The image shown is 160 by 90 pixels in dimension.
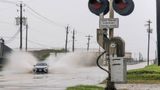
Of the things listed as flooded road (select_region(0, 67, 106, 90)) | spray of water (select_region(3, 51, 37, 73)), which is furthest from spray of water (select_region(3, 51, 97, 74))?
flooded road (select_region(0, 67, 106, 90))

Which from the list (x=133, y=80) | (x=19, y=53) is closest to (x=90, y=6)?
(x=133, y=80)

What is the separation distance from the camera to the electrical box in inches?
621

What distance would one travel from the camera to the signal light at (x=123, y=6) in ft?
53.7

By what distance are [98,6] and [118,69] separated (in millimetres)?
2194

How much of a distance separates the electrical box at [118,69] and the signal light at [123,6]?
60.0 inches

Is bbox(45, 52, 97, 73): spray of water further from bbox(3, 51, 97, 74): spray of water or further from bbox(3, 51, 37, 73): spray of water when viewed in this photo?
bbox(3, 51, 37, 73): spray of water

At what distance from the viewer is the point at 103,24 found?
16703mm

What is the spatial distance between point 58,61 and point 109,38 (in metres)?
68.5

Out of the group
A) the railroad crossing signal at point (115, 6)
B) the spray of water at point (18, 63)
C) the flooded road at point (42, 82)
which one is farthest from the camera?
the spray of water at point (18, 63)

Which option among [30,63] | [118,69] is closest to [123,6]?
[118,69]

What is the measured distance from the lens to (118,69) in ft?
52.3

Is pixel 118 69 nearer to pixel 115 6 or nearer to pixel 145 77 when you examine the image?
pixel 115 6

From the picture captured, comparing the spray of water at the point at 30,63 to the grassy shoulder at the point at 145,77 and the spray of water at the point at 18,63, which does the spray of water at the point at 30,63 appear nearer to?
the spray of water at the point at 18,63

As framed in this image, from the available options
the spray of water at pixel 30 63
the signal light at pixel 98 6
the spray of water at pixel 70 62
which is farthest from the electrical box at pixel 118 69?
the spray of water at pixel 70 62
